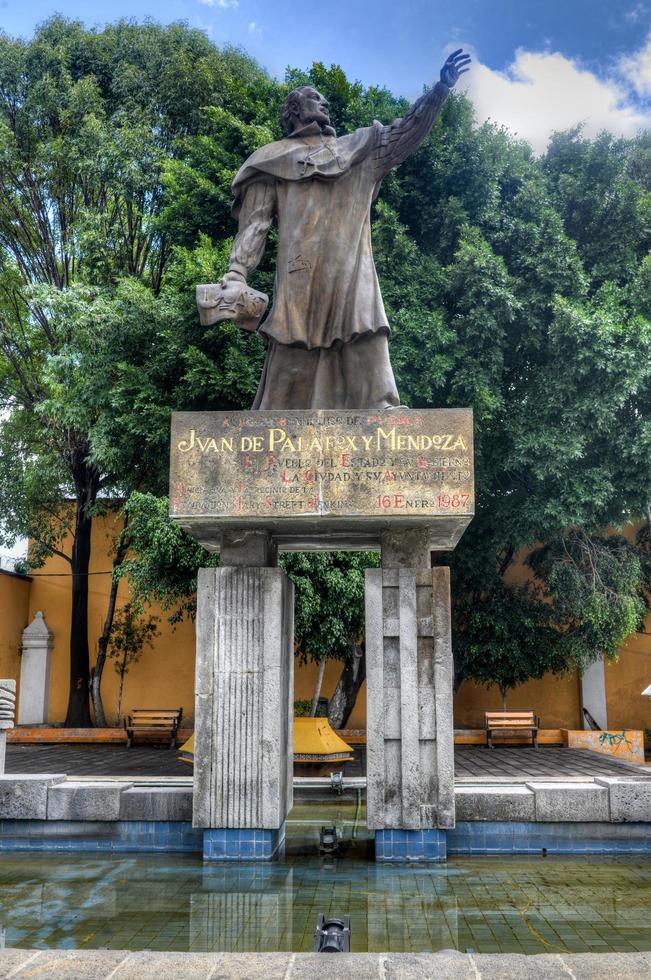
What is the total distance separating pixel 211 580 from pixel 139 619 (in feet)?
42.4

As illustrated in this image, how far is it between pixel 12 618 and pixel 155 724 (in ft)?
14.6

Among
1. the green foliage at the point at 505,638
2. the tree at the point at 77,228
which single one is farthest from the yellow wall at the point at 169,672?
the green foliage at the point at 505,638

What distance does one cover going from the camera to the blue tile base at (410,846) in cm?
560

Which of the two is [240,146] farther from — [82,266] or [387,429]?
[387,429]

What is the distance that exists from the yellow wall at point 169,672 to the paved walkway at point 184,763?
2055mm

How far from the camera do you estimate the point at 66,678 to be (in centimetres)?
1880

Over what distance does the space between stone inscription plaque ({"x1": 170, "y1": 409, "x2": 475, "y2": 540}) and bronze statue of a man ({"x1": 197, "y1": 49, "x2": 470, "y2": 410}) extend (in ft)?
1.96

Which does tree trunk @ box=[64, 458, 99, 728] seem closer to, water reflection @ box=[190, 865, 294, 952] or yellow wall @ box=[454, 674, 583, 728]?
yellow wall @ box=[454, 674, 583, 728]

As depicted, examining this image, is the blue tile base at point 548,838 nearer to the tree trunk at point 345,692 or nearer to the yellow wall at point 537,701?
the tree trunk at point 345,692

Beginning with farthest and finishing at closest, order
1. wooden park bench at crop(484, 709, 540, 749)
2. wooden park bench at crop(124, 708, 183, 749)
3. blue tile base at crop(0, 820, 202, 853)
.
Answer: wooden park bench at crop(124, 708, 183, 749) → wooden park bench at crop(484, 709, 540, 749) → blue tile base at crop(0, 820, 202, 853)

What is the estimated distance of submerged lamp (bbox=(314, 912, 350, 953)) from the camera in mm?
3105

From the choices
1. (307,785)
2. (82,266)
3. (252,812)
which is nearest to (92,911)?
(252,812)

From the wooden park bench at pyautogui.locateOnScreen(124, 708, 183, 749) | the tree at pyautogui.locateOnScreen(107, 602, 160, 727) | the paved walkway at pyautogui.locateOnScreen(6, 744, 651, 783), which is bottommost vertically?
the paved walkway at pyautogui.locateOnScreen(6, 744, 651, 783)

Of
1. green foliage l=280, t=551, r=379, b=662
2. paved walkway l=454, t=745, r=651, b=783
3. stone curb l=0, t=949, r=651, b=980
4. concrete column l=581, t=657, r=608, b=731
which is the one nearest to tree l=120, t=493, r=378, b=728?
green foliage l=280, t=551, r=379, b=662
